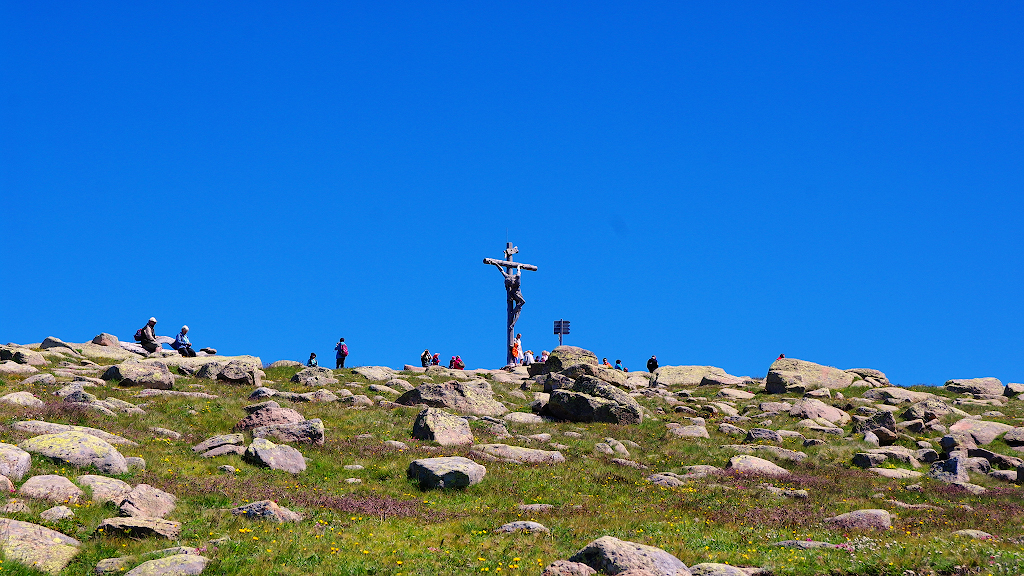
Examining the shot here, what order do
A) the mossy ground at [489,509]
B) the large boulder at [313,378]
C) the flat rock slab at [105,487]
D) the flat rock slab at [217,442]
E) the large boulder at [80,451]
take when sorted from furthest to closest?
the large boulder at [313,378] → the flat rock slab at [217,442] → the large boulder at [80,451] → the flat rock slab at [105,487] → the mossy ground at [489,509]

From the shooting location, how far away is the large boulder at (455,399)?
35.2 metres

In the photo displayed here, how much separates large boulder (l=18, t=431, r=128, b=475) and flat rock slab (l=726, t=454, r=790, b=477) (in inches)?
700

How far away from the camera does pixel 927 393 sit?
164 feet

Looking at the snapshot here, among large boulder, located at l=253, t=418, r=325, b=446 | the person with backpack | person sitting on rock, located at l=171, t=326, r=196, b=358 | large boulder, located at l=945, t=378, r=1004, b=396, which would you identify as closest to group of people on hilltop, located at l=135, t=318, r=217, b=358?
person sitting on rock, located at l=171, t=326, r=196, b=358

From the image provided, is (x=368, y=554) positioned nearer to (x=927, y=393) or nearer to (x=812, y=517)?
(x=812, y=517)

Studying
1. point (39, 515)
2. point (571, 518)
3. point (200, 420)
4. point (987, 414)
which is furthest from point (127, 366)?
point (987, 414)

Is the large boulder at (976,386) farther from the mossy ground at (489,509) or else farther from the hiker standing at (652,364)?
the mossy ground at (489,509)

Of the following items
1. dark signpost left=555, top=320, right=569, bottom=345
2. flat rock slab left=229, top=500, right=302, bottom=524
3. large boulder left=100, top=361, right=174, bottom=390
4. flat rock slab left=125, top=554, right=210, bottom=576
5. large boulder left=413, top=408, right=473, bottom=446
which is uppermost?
dark signpost left=555, top=320, right=569, bottom=345

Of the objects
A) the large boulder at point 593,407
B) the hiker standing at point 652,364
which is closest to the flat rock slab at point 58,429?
the large boulder at point 593,407

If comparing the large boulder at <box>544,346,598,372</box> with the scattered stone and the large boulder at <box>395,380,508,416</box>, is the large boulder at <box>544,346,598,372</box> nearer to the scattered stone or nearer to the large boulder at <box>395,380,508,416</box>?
the large boulder at <box>395,380,508,416</box>

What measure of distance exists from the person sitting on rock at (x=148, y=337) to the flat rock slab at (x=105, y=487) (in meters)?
33.2

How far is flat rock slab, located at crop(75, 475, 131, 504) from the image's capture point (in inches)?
700

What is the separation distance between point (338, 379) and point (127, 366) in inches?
394

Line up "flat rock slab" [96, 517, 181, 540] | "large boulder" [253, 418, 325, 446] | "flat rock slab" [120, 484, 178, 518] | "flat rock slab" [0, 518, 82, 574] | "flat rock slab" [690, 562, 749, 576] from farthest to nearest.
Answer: "large boulder" [253, 418, 325, 446], "flat rock slab" [120, 484, 178, 518], "flat rock slab" [96, 517, 181, 540], "flat rock slab" [690, 562, 749, 576], "flat rock slab" [0, 518, 82, 574]
